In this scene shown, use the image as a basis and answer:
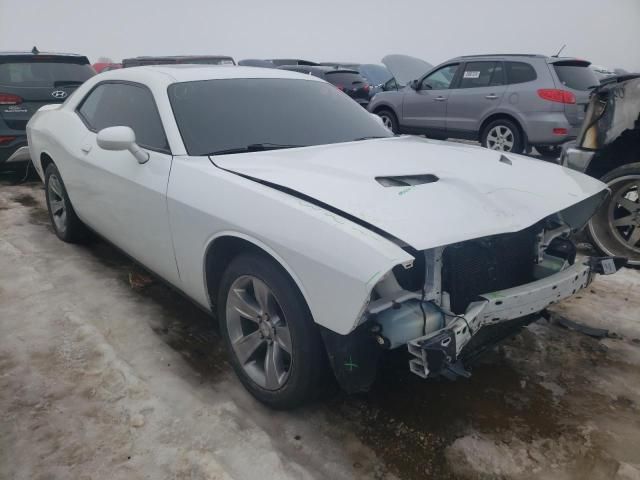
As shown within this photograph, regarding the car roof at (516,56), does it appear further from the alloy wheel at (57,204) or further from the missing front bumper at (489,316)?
the alloy wheel at (57,204)

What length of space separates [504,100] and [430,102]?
1473 millimetres

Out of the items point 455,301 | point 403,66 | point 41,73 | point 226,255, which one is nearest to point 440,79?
point 403,66

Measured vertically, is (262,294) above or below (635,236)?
above

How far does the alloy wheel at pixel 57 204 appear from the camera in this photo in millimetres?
4397

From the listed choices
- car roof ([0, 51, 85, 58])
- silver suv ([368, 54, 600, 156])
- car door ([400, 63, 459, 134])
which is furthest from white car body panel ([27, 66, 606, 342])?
car door ([400, 63, 459, 134])

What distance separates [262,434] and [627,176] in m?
3.59

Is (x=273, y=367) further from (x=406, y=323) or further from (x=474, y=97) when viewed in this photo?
(x=474, y=97)

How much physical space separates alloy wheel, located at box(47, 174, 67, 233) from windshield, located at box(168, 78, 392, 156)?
2013mm

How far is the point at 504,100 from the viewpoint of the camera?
25.5 ft

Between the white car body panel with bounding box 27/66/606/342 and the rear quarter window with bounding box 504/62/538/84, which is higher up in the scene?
the rear quarter window with bounding box 504/62/538/84

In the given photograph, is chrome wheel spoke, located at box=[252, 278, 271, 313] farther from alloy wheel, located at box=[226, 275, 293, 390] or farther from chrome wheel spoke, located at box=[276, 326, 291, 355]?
chrome wheel spoke, located at box=[276, 326, 291, 355]

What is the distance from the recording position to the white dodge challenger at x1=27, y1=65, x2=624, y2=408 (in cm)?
192

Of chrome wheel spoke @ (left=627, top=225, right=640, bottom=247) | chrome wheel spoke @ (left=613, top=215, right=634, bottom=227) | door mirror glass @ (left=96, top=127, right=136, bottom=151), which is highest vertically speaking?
door mirror glass @ (left=96, top=127, right=136, bottom=151)

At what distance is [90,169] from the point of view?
352cm
